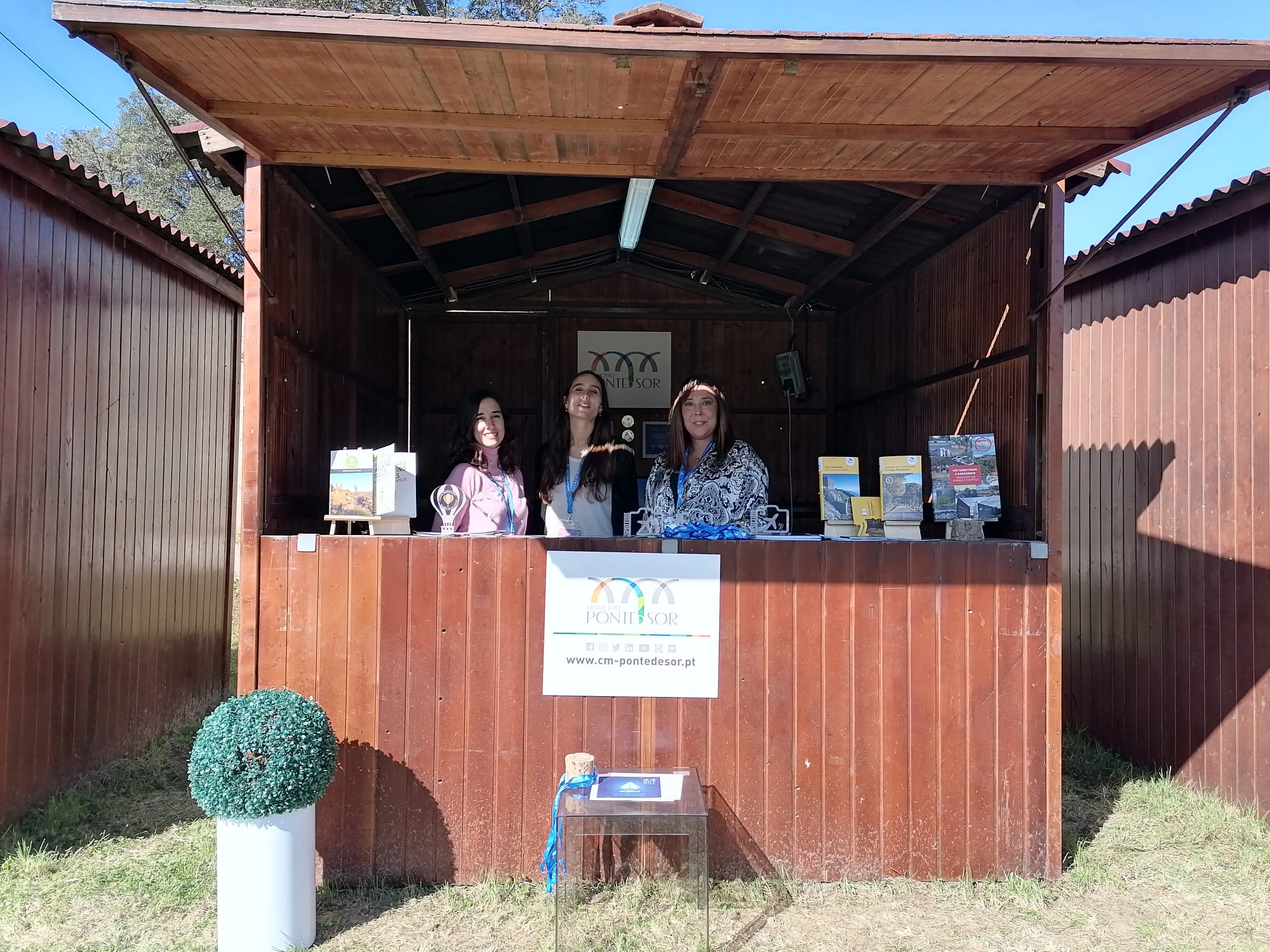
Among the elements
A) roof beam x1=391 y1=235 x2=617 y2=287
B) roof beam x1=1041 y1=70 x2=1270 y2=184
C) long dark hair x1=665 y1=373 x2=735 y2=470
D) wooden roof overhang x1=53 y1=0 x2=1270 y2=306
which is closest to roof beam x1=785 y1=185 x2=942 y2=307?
wooden roof overhang x1=53 y1=0 x2=1270 y2=306

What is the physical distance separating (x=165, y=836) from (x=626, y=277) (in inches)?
190

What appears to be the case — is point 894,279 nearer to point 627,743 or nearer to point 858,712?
point 858,712

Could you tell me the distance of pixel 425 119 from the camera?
3.26 metres

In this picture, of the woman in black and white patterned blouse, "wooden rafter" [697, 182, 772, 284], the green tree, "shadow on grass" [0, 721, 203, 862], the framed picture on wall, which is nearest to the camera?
the woman in black and white patterned blouse

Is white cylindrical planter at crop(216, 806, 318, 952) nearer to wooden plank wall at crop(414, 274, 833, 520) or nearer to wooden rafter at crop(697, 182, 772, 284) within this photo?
wooden rafter at crop(697, 182, 772, 284)

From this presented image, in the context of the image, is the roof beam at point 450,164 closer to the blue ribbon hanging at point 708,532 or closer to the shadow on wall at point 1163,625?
the blue ribbon hanging at point 708,532

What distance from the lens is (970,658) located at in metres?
3.71

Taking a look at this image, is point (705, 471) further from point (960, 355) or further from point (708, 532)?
point (960, 355)

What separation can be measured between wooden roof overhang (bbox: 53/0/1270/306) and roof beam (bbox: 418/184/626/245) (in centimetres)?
60

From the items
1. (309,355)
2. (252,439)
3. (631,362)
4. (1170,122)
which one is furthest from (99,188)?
(1170,122)

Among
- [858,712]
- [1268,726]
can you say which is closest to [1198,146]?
[858,712]

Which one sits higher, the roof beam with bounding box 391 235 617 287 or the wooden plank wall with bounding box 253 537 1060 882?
the roof beam with bounding box 391 235 617 287

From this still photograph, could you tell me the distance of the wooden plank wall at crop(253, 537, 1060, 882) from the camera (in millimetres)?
3625

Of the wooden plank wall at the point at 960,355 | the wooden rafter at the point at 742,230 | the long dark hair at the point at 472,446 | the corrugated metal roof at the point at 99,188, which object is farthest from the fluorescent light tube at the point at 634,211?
the corrugated metal roof at the point at 99,188
